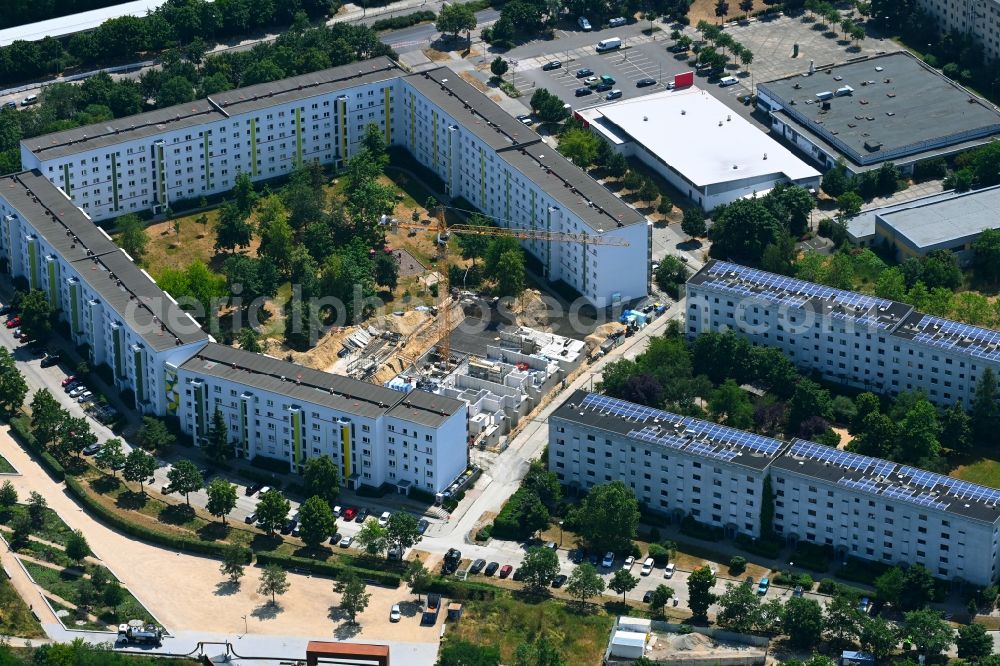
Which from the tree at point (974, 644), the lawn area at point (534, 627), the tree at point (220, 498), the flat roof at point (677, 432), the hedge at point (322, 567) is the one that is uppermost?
the flat roof at point (677, 432)

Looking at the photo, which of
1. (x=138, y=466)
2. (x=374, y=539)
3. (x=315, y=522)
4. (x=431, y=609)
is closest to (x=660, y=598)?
(x=431, y=609)

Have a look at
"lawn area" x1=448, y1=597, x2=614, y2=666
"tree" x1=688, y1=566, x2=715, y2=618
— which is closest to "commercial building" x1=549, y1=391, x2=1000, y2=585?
"tree" x1=688, y1=566, x2=715, y2=618

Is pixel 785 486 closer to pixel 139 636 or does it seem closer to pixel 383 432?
pixel 383 432

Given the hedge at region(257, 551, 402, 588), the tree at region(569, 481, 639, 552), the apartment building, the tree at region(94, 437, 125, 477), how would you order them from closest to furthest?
the hedge at region(257, 551, 402, 588)
the tree at region(569, 481, 639, 552)
the apartment building
the tree at region(94, 437, 125, 477)

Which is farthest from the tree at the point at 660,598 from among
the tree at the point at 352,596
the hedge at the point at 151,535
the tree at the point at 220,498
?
the tree at the point at 220,498

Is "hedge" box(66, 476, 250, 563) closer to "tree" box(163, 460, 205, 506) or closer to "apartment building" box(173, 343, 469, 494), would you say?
"tree" box(163, 460, 205, 506)

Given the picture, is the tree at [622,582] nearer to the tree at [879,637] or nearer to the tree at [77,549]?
the tree at [879,637]
